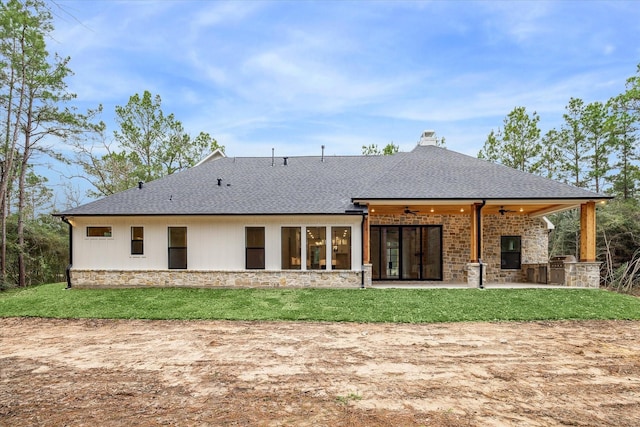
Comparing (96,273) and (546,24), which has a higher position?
(546,24)

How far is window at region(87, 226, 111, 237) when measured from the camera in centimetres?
1201

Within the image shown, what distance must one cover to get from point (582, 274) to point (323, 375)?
1065cm

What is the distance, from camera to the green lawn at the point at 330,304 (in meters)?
8.20

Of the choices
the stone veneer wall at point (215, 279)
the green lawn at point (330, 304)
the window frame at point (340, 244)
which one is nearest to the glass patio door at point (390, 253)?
the window frame at point (340, 244)

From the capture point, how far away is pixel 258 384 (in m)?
4.42

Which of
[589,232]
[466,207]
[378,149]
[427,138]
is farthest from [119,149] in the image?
[589,232]

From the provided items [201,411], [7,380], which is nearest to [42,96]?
[7,380]

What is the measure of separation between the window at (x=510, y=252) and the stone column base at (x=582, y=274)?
7.74 ft

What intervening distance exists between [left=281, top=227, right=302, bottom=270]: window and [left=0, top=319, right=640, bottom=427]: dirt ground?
4.49 m

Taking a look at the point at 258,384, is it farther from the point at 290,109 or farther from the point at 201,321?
the point at 290,109

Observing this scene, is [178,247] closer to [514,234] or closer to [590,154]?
[514,234]

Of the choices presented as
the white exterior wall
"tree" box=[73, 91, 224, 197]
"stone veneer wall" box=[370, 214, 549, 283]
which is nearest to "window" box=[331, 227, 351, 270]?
the white exterior wall

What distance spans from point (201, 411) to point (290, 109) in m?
30.2

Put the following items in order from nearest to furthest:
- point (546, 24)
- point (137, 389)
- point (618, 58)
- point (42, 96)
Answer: point (137, 389), point (546, 24), point (42, 96), point (618, 58)
